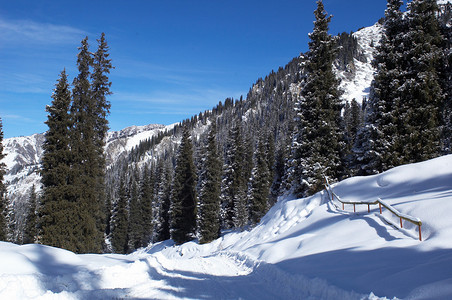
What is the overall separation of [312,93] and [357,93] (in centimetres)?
15027

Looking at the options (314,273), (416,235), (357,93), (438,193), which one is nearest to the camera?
(314,273)

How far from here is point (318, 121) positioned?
70.7ft

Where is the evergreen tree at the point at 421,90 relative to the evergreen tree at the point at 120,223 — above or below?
above

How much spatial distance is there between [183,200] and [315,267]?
3034 centimetres

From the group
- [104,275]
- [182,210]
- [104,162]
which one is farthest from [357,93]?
[104,275]

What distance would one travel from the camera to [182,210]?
126 ft

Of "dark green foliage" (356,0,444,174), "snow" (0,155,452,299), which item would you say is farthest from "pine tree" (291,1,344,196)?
"snow" (0,155,452,299)

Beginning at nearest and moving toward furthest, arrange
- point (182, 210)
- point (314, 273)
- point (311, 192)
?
point (314, 273)
point (311, 192)
point (182, 210)

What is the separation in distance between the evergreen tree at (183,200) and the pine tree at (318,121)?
18.1 metres

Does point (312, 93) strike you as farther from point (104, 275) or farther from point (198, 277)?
point (104, 275)

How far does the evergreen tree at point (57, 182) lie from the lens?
18219mm

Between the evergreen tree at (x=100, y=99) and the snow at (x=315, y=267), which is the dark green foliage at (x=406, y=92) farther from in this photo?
the evergreen tree at (x=100, y=99)

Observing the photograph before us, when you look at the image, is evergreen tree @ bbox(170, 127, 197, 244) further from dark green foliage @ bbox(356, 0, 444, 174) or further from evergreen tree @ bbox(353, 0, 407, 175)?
dark green foliage @ bbox(356, 0, 444, 174)

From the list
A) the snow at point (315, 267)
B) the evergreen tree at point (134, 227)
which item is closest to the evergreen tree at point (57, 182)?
the snow at point (315, 267)
